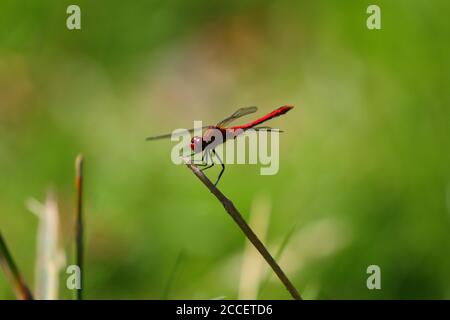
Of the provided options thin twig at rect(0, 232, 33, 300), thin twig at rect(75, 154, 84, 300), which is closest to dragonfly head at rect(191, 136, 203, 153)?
thin twig at rect(75, 154, 84, 300)

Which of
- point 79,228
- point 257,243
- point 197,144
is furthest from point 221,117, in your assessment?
point 257,243

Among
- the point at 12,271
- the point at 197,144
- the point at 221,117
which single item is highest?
the point at 221,117

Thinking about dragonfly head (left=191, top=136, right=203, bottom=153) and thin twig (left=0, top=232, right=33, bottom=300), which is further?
dragonfly head (left=191, top=136, right=203, bottom=153)

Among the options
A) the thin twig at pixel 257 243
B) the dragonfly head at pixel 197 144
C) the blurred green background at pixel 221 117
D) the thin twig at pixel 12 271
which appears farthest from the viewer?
the blurred green background at pixel 221 117

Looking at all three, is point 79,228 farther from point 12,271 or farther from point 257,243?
point 257,243

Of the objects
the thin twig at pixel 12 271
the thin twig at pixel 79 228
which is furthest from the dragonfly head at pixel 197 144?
the thin twig at pixel 12 271

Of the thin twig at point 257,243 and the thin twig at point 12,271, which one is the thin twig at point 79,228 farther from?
the thin twig at point 257,243

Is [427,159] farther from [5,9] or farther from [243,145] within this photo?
[5,9]

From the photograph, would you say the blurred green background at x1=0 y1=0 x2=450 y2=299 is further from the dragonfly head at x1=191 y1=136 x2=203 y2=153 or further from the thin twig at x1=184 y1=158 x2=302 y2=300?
the thin twig at x1=184 y1=158 x2=302 y2=300
